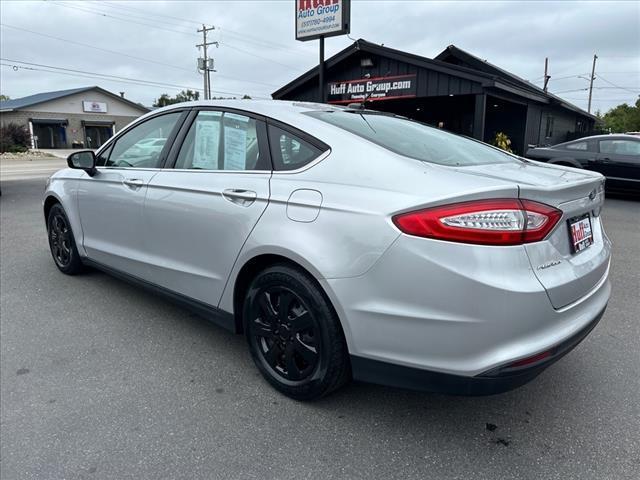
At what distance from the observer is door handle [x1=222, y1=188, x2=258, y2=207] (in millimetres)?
2588

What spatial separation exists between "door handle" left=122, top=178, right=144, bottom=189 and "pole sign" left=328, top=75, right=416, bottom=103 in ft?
40.1

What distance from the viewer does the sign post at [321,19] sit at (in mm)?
11617

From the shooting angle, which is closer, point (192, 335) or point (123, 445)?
point (123, 445)

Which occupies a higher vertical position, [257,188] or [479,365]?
[257,188]

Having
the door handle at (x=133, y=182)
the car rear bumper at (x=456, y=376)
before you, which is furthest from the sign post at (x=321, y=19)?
the car rear bumper at (x=456, y=376)

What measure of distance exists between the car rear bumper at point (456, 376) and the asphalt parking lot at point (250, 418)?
0.35 m

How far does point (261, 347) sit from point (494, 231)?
145 cm

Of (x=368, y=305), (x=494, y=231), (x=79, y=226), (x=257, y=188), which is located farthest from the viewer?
(x=79, y=226)

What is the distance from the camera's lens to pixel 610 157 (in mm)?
10336

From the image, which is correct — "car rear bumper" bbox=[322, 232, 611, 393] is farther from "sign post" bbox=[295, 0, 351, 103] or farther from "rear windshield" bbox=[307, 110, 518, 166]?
"sign post" bbox=[295, 0, 351, 103]

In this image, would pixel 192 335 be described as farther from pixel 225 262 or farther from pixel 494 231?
pixel 494 231

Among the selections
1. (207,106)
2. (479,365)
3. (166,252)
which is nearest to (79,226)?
(166,252)

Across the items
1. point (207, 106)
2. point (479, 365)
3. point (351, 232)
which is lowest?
point (479, 365)

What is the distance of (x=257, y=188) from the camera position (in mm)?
2586
